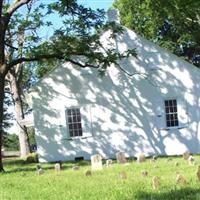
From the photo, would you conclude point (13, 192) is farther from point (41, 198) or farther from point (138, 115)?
point (138, 115)

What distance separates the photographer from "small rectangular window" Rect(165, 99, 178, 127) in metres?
28.0

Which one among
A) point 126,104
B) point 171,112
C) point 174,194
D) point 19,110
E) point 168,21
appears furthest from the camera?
point 168,21

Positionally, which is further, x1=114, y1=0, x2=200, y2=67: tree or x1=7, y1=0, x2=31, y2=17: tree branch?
x1=114, y1=0, x2=200, y2=67: tree

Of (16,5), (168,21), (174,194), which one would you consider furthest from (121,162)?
(168,21)

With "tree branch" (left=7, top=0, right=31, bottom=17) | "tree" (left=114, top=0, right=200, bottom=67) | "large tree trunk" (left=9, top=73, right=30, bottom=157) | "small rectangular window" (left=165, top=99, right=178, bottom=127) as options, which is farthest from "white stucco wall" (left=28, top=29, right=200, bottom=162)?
"large tree trunk" (left=9, top=73, right=30, bottom=157)

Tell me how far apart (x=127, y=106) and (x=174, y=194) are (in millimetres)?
17650

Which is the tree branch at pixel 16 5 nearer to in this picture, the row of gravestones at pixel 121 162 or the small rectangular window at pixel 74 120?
the row of gravestones at pixel 121 162

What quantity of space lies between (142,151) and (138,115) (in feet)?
5.98

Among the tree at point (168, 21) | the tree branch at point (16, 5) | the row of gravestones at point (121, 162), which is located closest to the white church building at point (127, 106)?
the tree at point (168, 21)

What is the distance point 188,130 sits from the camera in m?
27.9

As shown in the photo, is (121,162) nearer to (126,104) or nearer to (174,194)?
(126,104)

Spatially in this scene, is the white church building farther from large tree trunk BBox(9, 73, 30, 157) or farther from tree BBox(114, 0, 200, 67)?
large tree trunk BBox(9, 73, 30, 157)

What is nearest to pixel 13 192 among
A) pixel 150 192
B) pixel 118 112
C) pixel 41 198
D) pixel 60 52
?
pixel 41 198

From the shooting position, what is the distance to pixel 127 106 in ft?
91.3
